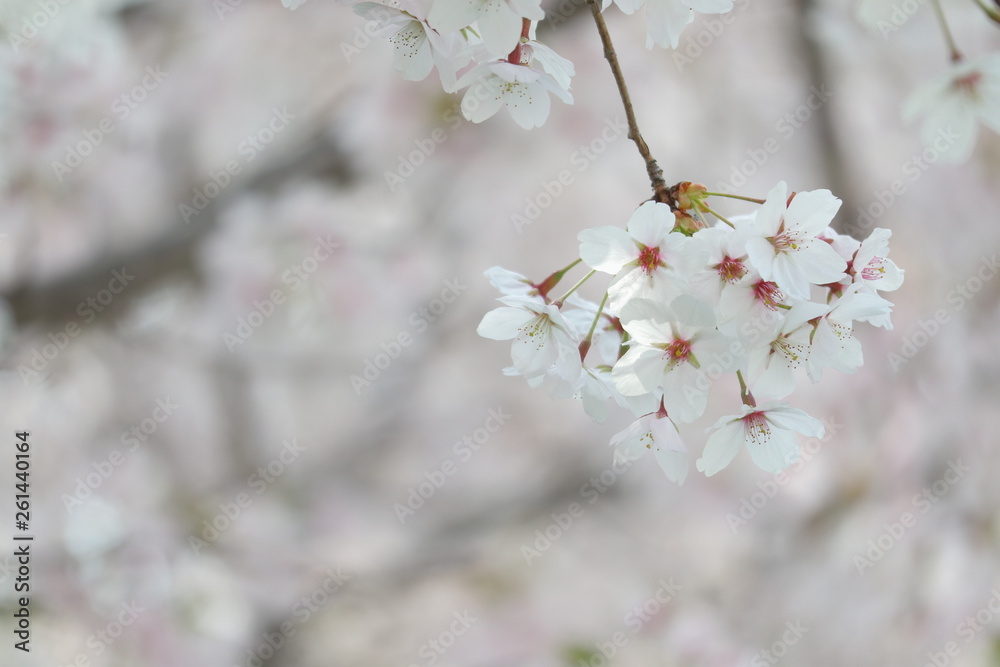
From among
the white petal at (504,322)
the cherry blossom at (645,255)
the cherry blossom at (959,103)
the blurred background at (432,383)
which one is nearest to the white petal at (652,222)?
the cherry blossom at (645,255)

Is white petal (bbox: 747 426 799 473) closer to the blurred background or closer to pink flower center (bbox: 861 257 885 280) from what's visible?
pink flower center (bbox: 861 257 885 280)

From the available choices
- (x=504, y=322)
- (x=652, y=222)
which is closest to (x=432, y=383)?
(x=504, y=322)

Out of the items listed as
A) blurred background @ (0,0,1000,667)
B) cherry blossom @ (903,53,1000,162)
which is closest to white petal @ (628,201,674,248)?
cherry blossom @ (903,53,1000,162)

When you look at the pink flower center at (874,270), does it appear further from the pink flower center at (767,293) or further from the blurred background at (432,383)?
the blurred background at (432,383)

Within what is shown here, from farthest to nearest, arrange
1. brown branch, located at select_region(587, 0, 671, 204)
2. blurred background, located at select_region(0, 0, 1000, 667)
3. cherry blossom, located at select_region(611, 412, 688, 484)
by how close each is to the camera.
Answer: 1. blurred background, located at select_region(0, 0, 1000, 667)
2. cherry blossom, located at select_region(611, 412, 688, 484)
3. brown branch, located at select_region(587, 0, 671, 204)

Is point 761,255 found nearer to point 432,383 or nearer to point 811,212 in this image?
point 811,212

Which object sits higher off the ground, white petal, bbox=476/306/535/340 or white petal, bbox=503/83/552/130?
white petal, bbox=503/83/552/130
